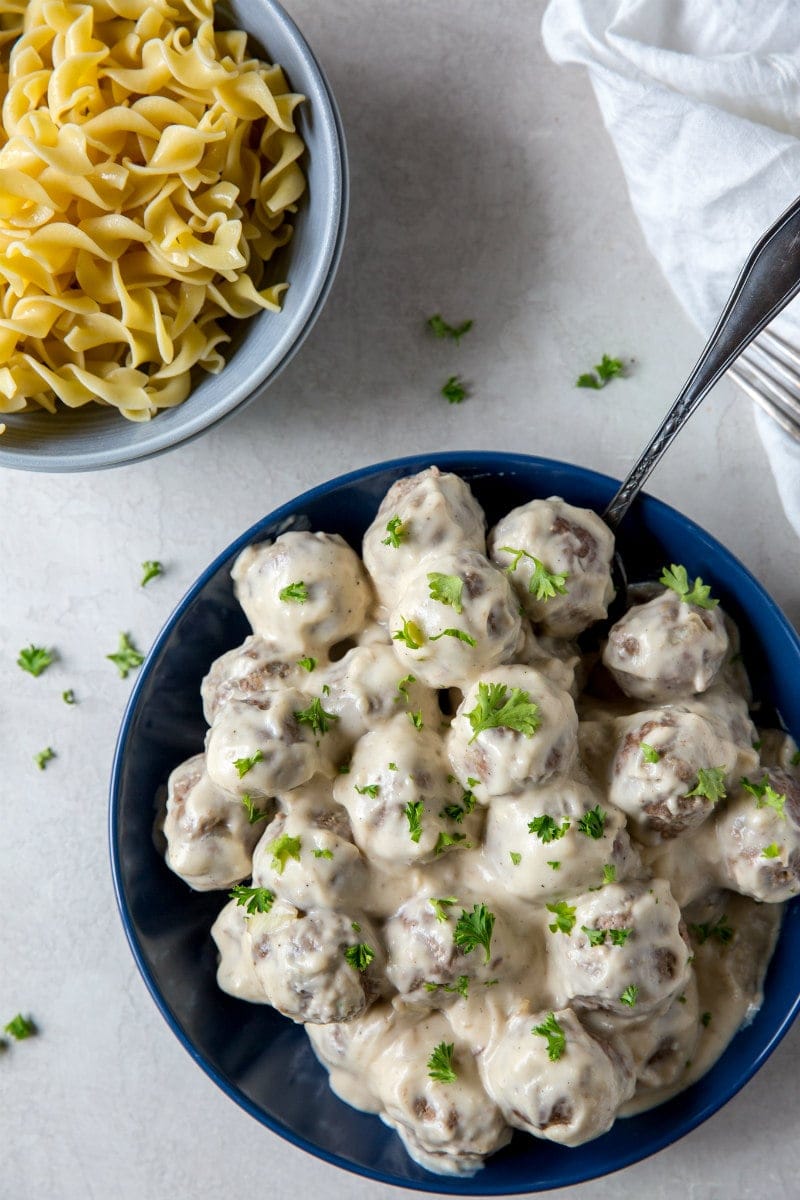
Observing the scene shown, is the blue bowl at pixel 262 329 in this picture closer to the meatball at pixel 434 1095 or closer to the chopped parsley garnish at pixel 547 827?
the chopped parsley garnish at pixel 547 827

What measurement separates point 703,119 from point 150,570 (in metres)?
1.85

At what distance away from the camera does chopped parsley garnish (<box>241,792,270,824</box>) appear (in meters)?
2.48

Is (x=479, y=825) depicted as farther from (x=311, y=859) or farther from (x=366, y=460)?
(x=366, y=460)

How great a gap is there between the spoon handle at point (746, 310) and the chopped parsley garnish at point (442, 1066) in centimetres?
134

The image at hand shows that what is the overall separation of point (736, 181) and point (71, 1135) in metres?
3.12

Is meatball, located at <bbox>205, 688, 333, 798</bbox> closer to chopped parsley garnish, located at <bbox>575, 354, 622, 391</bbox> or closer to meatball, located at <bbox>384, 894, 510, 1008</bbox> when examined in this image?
meatball, located at <bbox>384, 894, 510, 1008</bbox>

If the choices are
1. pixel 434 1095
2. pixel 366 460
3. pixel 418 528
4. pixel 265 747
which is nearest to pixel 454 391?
pixel 366 460

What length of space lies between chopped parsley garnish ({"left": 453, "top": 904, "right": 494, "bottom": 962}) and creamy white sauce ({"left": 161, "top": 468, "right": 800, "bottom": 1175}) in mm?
12

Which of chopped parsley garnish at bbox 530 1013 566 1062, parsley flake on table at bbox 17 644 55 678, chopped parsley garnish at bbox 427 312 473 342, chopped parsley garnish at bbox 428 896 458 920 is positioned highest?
chopped parsley garnish at bbox 427 312 473 342

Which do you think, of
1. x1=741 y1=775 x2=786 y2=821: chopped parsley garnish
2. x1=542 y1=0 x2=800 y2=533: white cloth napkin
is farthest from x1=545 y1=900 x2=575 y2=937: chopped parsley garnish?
x1=542 y1=0 x2=800 y2=533: white cloth napkin

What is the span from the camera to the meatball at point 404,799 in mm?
2361

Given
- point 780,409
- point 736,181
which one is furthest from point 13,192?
point 780,409

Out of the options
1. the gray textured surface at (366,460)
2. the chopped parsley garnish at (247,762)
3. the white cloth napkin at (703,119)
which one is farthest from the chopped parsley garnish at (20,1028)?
the white cloth napkin at (703,119)

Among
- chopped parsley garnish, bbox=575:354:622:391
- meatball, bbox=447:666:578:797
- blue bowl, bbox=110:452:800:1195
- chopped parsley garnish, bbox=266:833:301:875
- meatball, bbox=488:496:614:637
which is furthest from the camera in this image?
chopped parsley garnish, bbox=575:354:622:391
